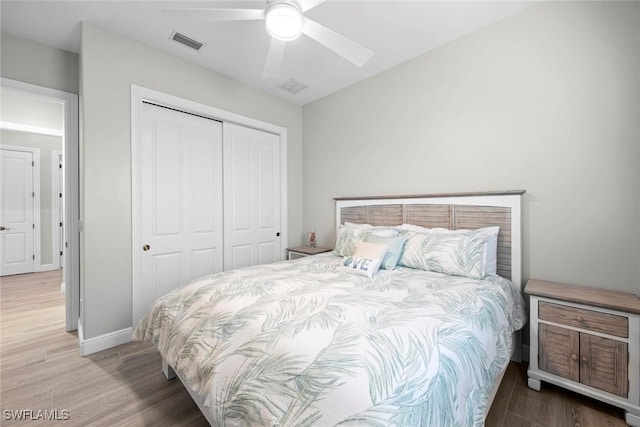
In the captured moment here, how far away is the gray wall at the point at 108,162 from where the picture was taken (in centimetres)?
225

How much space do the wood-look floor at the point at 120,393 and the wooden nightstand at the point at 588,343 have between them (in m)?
0.14

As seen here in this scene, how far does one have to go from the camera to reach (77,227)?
267cm

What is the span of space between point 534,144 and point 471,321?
165cm

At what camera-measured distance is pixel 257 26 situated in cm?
230

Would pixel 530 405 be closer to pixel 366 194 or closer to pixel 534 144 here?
pixel 534 144

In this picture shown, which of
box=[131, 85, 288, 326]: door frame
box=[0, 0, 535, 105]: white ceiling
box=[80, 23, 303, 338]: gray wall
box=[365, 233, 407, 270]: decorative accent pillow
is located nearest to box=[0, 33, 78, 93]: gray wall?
box=[0, 0, 535, 105]: white ceiling

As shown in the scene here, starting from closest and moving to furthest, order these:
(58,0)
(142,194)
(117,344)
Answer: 1. (58,0)
2. (117,344)
3. (142,194)

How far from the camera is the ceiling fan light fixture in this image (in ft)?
5.17

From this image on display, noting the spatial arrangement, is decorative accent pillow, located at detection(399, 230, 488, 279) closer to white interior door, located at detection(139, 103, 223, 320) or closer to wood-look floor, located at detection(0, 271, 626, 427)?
wood-look floor, located at detection(0, 271, 626, 427)

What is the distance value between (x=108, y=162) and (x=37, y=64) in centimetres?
114

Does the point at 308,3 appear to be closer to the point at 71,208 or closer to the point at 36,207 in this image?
the point at 71,208

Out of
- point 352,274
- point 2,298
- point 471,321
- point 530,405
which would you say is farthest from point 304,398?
point 2,298

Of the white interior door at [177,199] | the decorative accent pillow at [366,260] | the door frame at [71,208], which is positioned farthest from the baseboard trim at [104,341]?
the decorative accent pillow at [366,260]

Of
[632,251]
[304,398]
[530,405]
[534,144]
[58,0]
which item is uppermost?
[58,0]
